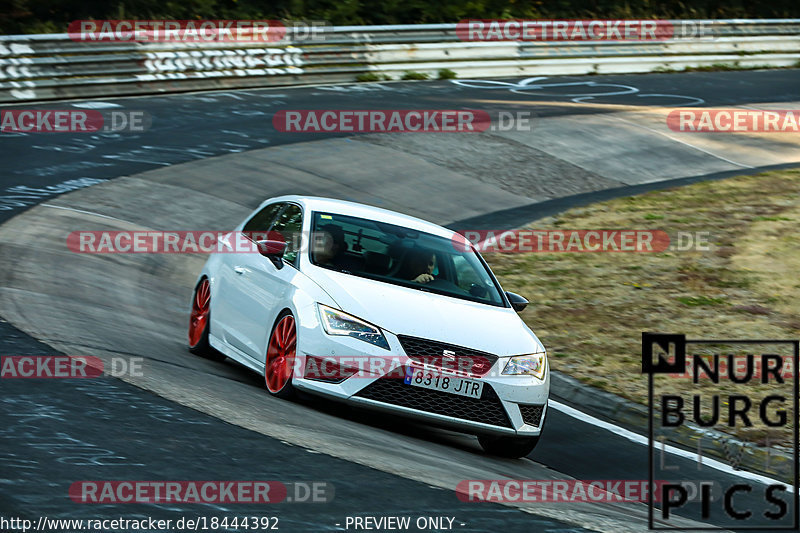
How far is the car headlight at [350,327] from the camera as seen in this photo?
310 inches

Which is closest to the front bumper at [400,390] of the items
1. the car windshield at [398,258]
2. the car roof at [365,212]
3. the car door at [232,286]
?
the car windshield at [398,258]

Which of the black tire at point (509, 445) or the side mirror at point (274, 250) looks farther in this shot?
the side mirror at point (274, 250)

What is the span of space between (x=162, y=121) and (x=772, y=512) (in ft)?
52.9

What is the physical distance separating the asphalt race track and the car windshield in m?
1.11

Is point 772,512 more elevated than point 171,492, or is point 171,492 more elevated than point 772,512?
point 171,492

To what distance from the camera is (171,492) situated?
219 inches

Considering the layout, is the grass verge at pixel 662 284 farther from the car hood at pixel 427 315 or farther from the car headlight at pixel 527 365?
the car hood at pixel 427 315

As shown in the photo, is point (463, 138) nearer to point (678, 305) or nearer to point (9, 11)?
point (678, 305)

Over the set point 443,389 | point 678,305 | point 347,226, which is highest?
point 347,226

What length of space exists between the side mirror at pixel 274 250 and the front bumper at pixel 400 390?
112 cm

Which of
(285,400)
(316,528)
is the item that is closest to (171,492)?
(316,528)

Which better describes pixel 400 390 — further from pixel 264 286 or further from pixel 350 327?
pixel 264 286

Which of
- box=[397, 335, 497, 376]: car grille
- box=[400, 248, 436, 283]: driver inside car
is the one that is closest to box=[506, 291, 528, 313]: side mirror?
box=[400, 248, 436, 283]: driver inside car

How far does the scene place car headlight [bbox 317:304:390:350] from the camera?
7.87 metres
